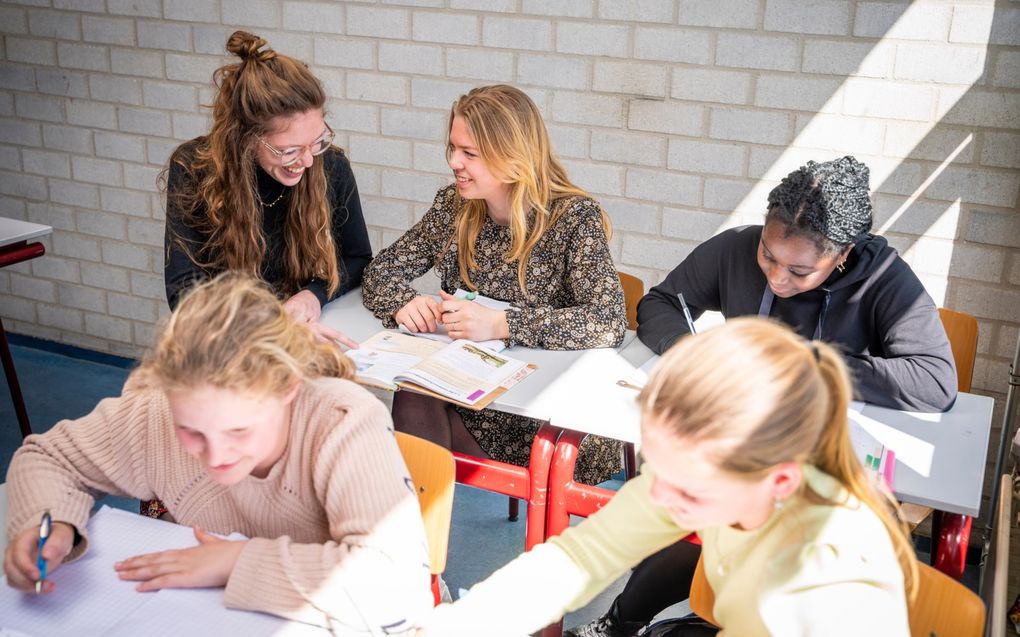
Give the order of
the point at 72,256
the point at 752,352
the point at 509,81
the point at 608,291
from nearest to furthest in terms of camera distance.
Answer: the point at 752,352 → the point at 608,291 → the point at 509,81 → the point at 72,256

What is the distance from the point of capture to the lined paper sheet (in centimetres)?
124

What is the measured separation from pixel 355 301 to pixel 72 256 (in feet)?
6.75

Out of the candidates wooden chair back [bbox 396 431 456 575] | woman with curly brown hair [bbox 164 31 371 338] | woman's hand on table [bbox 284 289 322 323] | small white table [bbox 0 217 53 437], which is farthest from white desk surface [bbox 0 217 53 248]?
wooden chair back [bbox 396 431 456 575]

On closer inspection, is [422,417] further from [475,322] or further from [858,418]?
[858,418]

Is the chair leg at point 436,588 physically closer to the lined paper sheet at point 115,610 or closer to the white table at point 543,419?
the white table at point 543,419

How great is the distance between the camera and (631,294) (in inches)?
107

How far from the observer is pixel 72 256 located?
4105 millimetres

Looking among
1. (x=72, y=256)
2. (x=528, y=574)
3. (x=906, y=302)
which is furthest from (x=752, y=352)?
(x=72, y=256)

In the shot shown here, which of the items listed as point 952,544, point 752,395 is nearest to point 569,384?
point 952,544

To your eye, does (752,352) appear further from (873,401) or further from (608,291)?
(608,291)

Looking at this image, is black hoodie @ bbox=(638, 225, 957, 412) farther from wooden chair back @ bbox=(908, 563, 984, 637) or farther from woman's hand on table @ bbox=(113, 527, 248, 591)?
woman's hand on table @ bbox=(113, 527, 248, 591)

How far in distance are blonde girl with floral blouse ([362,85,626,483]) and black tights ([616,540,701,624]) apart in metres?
0.47

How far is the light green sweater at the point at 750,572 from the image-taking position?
42.9 inches

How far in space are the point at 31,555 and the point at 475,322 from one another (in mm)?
1218
